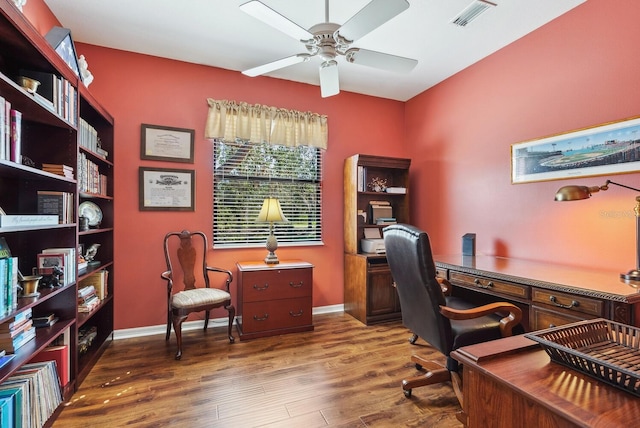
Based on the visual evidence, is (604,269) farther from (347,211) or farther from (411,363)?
(347,211)

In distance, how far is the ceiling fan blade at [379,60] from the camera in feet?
6.85

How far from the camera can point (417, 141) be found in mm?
3977

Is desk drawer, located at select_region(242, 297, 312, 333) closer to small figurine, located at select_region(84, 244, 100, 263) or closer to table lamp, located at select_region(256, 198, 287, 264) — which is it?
table lamp, located at select_region(256, 198, 287, 264)

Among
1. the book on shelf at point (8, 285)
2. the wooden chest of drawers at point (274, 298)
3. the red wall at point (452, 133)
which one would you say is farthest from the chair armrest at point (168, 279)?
the book on shelf at point (8, 285)

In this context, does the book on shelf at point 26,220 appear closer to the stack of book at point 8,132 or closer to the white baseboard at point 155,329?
the stack of book at point 8,132

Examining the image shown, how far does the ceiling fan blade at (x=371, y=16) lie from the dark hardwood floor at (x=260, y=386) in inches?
91.3

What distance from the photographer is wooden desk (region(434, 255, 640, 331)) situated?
5.09ft

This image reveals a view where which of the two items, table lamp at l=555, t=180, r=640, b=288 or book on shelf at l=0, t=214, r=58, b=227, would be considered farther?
table lamp at l=555, t=180, r=640, b=288

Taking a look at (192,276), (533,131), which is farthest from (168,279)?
(533,131)

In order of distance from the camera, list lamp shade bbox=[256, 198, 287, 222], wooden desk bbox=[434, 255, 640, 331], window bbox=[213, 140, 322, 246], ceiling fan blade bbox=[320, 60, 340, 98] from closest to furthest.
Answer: wooden desk bbox=[434, 255, 640, 331], ceiling fan blade bbox=[320, 60, 340, 98], lamp shade bbox=[256, 198, 287, 222], window bbox=[213, 140, 322, 246]

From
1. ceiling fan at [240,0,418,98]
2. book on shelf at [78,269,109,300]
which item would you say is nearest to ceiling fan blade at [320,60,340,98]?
ceiling fan at [240,0,418,98]

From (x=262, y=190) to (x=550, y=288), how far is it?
2729 millimetres

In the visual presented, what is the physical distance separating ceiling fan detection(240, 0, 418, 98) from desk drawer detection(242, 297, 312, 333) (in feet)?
6.78

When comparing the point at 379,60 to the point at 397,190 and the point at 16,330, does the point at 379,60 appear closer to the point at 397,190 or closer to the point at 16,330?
the point at 397,190
